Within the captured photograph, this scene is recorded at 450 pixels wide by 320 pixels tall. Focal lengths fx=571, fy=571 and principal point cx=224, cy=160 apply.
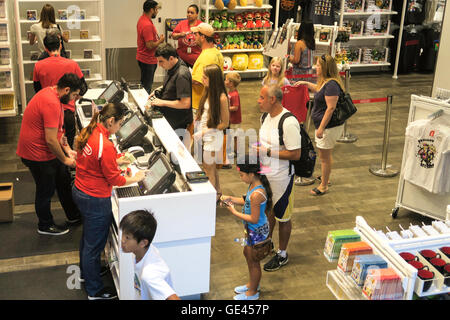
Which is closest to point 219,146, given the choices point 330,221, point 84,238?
point 330,221

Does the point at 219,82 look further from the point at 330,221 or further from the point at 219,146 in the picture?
the point at 330,221

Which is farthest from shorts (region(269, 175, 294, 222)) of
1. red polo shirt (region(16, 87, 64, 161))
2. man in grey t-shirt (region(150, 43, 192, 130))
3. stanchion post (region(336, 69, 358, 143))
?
stanchion post (region(336, 69, 358, 143))

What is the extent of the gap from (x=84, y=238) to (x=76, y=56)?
5595 millimetres

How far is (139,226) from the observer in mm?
2859

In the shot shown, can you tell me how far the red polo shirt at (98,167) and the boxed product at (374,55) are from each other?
866 centimetres

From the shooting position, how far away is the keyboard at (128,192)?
4.20m

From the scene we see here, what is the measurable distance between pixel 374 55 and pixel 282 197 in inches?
313

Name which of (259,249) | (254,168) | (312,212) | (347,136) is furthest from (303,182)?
(254,168)

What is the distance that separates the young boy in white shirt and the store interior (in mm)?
1157

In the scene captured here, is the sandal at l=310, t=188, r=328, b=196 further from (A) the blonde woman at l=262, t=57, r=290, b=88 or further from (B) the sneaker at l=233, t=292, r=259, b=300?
(B) the sneaker at l=233, t=292, r=259, b=300

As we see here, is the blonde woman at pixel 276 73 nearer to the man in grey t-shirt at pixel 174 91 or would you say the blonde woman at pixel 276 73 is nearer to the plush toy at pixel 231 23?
the man in grey t-shirt at pixel 174 91

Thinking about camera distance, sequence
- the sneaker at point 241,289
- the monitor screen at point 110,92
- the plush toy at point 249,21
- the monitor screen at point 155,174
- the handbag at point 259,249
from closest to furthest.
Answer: the monitor screen at point 155,174 < the handbag at point 259,249 < the sneaker at point 241,289 < the monitor screen at point 110,92 < the plush toy at point 249,21

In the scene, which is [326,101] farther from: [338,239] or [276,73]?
[338,239]

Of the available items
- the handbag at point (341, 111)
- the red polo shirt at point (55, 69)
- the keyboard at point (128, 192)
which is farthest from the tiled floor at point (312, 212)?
the red polo shirt at point (55, 69)
